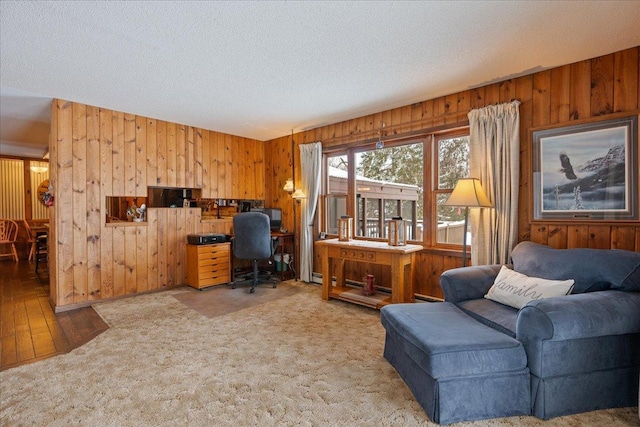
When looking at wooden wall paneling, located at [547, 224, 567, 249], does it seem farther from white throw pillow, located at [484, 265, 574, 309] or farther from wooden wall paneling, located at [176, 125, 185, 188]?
wooden wall paneling, located at [176, 125, 185, 188]

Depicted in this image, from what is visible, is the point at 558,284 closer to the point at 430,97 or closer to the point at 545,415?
the point at 545,415

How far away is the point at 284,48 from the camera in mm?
2482

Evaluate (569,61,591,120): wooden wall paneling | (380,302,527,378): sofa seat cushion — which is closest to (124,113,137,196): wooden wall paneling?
(380,302,527,378): sofa seat cushion

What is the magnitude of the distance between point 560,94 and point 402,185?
1837 millimetres

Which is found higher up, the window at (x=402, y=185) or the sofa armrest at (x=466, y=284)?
the window at (x=402, y=185)

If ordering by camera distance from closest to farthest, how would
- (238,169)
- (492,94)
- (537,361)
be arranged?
(537,361) → (492,94) → (238,169)

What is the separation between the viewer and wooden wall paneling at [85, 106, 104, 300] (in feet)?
12.7

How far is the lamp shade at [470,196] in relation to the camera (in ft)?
9.47

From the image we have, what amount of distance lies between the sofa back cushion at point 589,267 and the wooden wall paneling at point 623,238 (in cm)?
52

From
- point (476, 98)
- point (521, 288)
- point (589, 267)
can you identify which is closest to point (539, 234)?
Answer: point (589, 267)

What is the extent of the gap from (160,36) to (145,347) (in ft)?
8.39

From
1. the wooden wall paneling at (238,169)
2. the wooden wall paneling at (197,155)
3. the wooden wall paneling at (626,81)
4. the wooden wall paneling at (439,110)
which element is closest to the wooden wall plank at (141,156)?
the wooden wall paneling at (197,155)

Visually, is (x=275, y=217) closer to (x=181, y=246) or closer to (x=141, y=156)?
(x=181, y=246)

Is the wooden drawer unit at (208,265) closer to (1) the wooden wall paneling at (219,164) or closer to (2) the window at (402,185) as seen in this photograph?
(1) the wooden wall paneling at (219,164)
